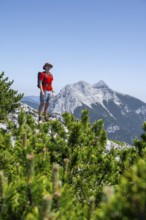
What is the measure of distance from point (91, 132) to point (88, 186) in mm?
1889

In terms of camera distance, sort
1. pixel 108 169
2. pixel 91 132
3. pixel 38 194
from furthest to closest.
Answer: pixel 91 132
pixel 108 169
pixel 38 194

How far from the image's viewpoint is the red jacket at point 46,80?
42.0 ft

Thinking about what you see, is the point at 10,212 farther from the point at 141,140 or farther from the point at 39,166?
the point at 141,140

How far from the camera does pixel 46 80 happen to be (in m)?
13.0

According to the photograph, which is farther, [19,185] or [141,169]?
[19,185]

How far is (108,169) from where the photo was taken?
6.21 m

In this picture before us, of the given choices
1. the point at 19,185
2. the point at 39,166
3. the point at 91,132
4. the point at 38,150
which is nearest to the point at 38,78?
the point at 91,132

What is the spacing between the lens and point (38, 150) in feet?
19.1

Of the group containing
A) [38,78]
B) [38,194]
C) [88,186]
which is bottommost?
[88,186]

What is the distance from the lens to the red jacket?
1280 centimetres

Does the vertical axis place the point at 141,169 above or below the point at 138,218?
above

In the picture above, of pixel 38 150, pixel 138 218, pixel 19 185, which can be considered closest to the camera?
pixel 138 218

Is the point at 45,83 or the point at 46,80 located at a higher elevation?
the point at 46,80

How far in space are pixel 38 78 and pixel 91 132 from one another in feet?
20.3
